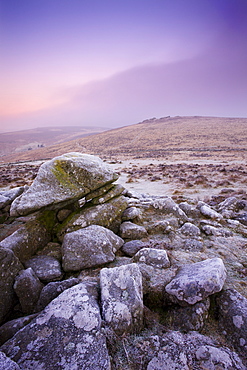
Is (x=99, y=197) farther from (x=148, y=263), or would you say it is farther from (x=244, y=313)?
(x=244, y=313)

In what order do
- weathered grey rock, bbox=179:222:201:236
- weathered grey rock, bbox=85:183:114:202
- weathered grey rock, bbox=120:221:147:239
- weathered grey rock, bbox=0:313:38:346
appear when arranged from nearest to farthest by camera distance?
1. weathered grey rock, bbox=0:313:38:346
2. weathered grey rock, bbox=120:221:147:239
3. weathered grey rock, bbox=179:222:201:236
4. weathered grey rock, bbox=85:183:114:202

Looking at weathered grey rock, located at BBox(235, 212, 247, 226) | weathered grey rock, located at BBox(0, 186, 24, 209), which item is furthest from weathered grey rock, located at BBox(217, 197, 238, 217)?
weathered grey rock, located at BBox(0, 186, 24, 209)

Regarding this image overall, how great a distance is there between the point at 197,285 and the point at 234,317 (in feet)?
2.30

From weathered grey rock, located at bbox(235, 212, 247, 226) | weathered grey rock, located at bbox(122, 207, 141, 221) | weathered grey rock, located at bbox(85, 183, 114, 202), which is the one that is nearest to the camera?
weathered grey rock, located at bbox(85, 183, 114, 202)

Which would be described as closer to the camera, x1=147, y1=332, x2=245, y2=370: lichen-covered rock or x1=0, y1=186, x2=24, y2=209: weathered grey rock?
x1=147, y1=332, x2=245, y2=370: lichen-covered rock

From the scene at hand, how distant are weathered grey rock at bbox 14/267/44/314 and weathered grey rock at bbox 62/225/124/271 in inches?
34.1

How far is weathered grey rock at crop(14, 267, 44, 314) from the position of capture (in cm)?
357

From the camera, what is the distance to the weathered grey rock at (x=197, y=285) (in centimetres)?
329

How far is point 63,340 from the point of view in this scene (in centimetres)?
257

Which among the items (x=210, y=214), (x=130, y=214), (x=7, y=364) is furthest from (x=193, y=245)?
(x=7, y=364)

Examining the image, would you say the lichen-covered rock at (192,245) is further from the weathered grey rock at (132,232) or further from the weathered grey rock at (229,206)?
the weathered grey rock at (229,206)

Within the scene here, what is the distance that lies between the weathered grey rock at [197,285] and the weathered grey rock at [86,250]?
1.86 m

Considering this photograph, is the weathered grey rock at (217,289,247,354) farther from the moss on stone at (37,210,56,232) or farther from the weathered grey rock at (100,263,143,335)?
the moss on stone at (37,210,56,232)

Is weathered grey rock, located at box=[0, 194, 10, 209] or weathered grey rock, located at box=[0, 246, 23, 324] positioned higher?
weathered grey rock, located at box=[0, 194, 10, 209]
